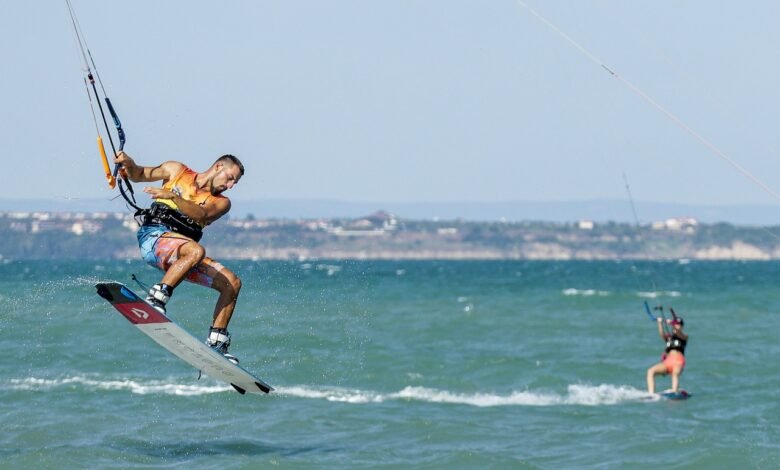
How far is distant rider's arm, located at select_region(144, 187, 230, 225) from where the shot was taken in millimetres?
12344

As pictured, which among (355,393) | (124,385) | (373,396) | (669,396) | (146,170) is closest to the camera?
(146,170)

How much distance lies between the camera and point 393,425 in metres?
18.9

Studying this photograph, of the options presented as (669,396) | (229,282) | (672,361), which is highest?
(229,282)

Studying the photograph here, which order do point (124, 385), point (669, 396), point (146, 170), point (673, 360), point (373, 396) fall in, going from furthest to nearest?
point (673, 360) → point (669, 396) → point (124, 385) → point (373, 396) → point (146, 170)

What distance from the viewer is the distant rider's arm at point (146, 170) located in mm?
12008

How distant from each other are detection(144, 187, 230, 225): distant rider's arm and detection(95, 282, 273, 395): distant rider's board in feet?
2.89

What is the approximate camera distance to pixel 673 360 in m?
24.1

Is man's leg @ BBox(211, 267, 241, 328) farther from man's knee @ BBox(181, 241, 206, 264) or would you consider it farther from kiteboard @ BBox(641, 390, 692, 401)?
kiteboard @ BBox(641, 390, 692, 401)

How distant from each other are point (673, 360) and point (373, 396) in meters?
5.58

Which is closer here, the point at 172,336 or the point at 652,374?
the point at 172,336

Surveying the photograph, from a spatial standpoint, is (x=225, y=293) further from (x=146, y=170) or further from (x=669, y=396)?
(x=669, y=396)

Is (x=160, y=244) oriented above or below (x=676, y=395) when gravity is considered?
above

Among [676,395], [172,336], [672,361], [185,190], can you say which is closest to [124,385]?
[676,395]

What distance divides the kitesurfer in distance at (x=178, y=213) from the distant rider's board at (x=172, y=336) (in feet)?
0.55
